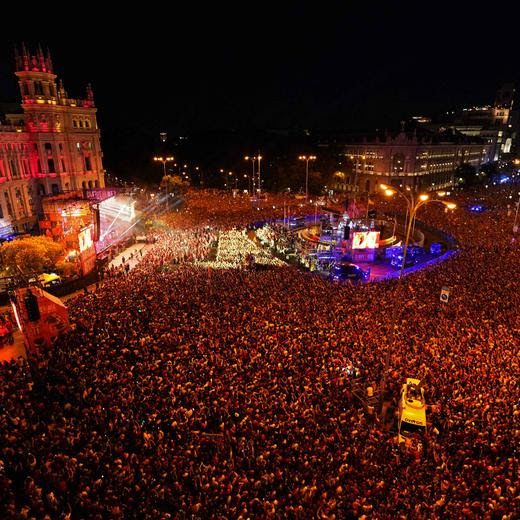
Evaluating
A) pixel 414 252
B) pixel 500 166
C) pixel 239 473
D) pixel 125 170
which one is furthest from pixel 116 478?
pixel 500 166

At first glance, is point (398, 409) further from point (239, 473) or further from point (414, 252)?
point (414, 252)

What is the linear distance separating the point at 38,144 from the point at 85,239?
73.4ft

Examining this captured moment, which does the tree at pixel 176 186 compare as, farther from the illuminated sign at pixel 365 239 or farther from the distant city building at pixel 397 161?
the illuminated sign at pixel 365 239

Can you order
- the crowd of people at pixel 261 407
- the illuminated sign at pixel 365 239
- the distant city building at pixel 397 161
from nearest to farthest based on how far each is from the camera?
the crowd of people at pixel 261 407, the illuminated sign at pixel 365 239, the distant city building at pixel 397 161

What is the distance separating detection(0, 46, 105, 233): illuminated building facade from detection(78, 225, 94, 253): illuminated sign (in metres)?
14.5

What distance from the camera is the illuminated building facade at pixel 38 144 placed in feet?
Answer: 125

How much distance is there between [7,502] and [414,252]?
30110 millimetres

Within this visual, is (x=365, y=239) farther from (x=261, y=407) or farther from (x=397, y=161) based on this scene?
(x=397, y=161)

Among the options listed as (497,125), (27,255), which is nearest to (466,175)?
(497,125)

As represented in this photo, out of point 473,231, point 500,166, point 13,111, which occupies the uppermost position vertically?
point 13,111

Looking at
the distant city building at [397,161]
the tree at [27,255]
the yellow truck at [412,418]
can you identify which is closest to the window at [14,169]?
the tree at [27,255]

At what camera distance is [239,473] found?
29.0ft

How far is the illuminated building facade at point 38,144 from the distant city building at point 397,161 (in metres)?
40.3

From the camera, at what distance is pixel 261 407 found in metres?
10.8
